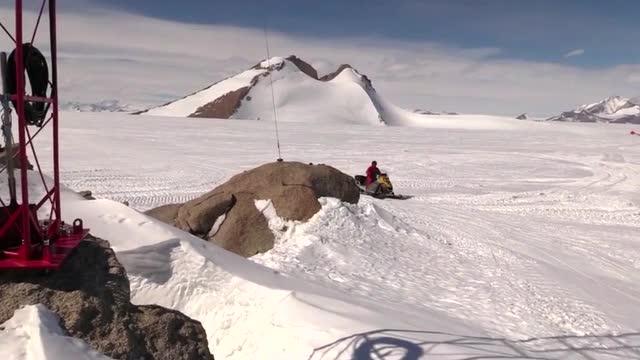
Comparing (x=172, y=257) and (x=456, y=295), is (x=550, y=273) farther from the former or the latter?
(x=172, y=257)

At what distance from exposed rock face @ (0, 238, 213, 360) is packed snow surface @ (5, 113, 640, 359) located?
145cm

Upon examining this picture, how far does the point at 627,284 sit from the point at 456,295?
3784mm

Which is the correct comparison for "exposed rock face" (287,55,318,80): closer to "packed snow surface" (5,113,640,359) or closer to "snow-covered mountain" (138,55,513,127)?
"snow-covered mountain" (138,55,513,127)

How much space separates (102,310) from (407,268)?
7024mm

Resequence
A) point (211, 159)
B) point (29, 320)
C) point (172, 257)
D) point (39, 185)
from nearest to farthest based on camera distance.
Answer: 1. point (29, 320)
2. point (172, 257)
3. point (39, 185)
4. point (211, 159)

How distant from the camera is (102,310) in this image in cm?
413

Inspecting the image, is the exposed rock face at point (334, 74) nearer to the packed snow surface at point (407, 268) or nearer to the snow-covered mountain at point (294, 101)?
the snow-covered mountain at point (294, 101)

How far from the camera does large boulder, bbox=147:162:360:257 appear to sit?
1076 cm

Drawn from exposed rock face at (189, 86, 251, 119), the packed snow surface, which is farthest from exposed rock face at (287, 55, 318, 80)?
the packed snow surface

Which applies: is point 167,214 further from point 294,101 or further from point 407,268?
point 294,101

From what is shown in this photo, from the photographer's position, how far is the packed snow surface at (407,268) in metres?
6.13

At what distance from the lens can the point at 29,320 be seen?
150 inches

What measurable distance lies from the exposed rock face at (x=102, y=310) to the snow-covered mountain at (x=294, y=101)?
125066mm

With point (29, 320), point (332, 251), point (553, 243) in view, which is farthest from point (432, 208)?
point (29, 320)
